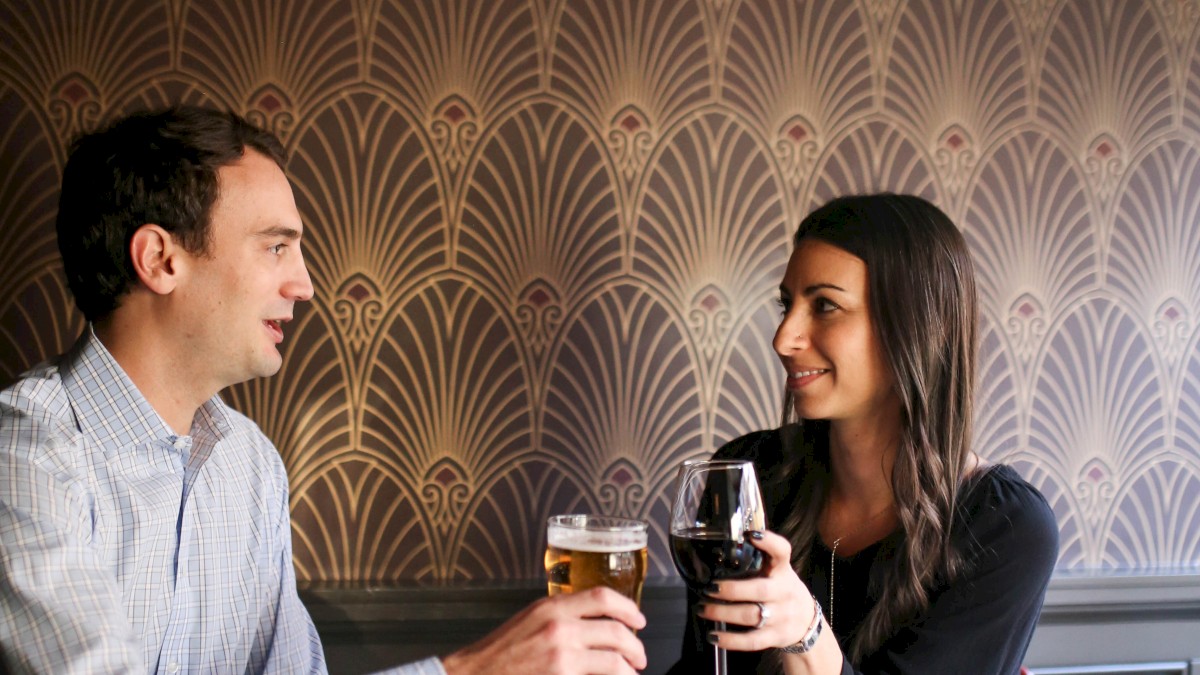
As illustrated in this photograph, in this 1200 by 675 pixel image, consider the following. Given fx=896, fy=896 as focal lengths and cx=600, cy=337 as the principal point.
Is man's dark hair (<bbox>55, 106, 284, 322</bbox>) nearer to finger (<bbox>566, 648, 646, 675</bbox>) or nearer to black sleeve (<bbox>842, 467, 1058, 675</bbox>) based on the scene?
finger (<bbox>566, 648, 646, 675</bbox>)

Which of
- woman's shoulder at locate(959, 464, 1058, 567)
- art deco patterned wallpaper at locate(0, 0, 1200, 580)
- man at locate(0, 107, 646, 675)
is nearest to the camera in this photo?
man at locate(0, 107, 646, 675)

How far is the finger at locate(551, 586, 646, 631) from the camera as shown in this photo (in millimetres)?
1096

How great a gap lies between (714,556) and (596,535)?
0.15 m

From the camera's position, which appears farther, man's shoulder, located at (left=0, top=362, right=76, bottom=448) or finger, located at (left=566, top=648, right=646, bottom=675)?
man's shoulder, located at (left=0, top=362, right=76, bottom=448)

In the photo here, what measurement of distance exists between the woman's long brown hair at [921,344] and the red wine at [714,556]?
0.50 metres

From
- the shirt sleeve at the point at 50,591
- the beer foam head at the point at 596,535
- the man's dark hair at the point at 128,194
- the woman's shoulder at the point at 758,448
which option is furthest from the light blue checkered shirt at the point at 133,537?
the woman's shoulder at the point at 758,448

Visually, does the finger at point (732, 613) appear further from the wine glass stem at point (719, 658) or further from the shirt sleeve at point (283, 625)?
the shirt sleeve at point (283, 625)

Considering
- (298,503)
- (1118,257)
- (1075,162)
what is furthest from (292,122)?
(1118,257)

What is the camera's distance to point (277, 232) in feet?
5.21

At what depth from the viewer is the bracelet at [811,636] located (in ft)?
4.03

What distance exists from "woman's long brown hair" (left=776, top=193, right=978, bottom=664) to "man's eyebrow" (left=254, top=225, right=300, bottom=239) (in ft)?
3.16

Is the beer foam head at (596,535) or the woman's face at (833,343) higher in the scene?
the woman's face at (833,343)

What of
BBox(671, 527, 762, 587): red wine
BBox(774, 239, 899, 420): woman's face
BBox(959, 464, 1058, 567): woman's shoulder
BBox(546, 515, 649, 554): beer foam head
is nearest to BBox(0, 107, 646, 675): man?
BBox(546, 515, 649, 554): beer foam head

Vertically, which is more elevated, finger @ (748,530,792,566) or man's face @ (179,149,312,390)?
man's face @ (179,149,312,390)
